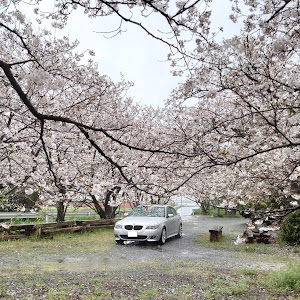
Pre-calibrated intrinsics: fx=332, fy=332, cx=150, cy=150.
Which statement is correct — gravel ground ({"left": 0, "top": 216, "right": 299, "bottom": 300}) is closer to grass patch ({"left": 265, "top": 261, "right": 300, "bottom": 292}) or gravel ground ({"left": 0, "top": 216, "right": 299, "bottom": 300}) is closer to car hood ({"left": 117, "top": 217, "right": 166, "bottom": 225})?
grass patch ({"left": 265, "top": 261, "right": 300, "bottom": 292})

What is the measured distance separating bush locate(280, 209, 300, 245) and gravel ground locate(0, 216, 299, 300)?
285 centimetres

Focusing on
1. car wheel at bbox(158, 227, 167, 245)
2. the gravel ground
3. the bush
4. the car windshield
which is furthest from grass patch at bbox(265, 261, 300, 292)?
the car windshield

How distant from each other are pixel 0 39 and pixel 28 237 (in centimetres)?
A: 629

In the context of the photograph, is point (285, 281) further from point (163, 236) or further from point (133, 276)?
point (163, 236)

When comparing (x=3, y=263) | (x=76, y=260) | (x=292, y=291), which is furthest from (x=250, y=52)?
(x=3, y=263)

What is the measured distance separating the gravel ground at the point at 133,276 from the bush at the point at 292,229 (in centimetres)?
285

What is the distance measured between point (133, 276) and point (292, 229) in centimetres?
683

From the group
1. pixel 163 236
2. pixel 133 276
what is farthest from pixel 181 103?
pixel 163 236

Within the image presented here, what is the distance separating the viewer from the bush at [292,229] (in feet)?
34.7

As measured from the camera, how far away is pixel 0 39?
Result: 9133mm

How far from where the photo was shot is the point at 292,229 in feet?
35.3

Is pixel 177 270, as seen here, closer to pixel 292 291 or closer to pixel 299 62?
pixel 292 291

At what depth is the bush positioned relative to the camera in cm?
1058

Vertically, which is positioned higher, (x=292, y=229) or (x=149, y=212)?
(x=149, y=212)
